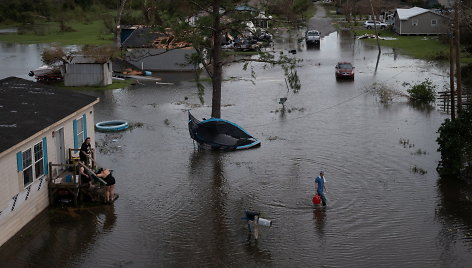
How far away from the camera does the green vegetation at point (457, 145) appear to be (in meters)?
25.9

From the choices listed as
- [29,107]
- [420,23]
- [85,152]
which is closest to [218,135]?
[85,152]

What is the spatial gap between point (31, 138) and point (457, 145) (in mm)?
15871

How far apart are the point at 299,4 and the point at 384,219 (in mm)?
14330

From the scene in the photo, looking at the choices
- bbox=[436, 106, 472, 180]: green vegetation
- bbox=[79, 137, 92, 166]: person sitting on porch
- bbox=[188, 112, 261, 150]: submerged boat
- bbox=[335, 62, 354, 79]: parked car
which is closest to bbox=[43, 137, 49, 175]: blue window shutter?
bbox=[79, 137, 92, 166]: person sitting on porch

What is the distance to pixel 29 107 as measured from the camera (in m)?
23.2

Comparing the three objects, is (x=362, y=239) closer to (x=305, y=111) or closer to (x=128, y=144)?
(x=128, y=144)

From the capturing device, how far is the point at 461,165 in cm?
2633

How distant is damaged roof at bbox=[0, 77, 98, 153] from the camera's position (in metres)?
20.4

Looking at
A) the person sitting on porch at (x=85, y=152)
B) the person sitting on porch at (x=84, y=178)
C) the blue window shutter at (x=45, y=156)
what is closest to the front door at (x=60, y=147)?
the person sitting on porch at (x=85, y=152)

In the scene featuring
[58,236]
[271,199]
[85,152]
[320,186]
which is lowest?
[58,236]

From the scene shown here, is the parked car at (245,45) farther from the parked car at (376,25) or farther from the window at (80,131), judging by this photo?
the window at (80,131)

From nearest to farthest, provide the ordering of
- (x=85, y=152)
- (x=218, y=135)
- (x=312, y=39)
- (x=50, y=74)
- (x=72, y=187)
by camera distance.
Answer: (x=72, y=187)
(x=85, y=152)
(x=218, y=135)
(x=50, y=74)
(x=312, y=39)

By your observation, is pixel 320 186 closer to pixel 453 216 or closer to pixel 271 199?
pixel 271 199

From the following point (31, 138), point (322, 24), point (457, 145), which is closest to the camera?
point (31, 138)
